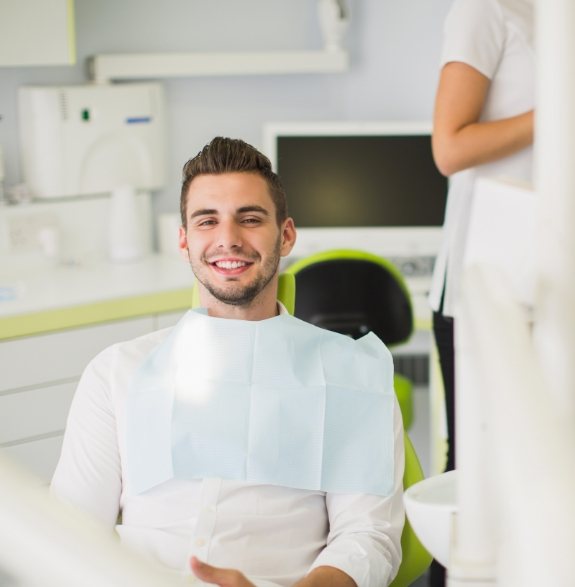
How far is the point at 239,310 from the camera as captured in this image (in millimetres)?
1657

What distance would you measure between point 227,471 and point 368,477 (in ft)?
0.67

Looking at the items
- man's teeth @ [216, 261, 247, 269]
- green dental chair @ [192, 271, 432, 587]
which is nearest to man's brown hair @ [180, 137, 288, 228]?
man's teeth @ [216, 261, 247, 269]

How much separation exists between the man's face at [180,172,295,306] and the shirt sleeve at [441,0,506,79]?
41 cm

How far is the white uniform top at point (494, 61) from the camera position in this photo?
1754 mm

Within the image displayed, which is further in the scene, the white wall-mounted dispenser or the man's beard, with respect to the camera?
the white wall-mounted dispenser

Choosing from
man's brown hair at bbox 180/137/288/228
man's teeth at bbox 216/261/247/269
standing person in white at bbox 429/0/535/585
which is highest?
standing person in white at bbox 429/0/535/585

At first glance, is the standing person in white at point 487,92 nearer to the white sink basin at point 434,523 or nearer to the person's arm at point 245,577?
the person's arm at point 245,577

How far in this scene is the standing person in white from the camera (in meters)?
1.75

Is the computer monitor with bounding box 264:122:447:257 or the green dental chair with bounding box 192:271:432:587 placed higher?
the computer monitor with bounding box 264:122:447:257

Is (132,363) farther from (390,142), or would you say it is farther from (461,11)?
(390,142)

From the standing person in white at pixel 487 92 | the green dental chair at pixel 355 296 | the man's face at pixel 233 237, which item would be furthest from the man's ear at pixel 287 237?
the green dental chair at pixel 355 296

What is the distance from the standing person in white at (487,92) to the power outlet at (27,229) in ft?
5.79

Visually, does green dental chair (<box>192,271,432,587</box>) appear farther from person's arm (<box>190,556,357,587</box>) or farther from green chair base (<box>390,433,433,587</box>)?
person's arm (<box>190,556,357,587</box>)

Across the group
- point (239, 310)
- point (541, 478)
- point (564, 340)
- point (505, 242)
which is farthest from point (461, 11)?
point (541, 478)
